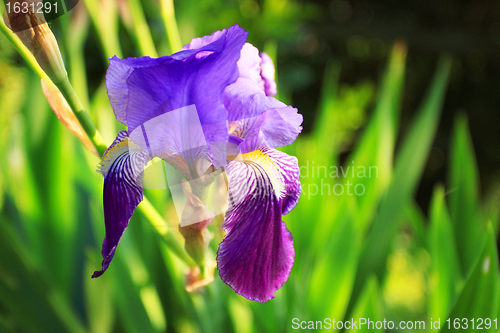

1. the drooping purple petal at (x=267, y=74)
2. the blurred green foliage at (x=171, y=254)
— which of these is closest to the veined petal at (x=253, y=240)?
the drooping purple petal at (x=267, y=74)

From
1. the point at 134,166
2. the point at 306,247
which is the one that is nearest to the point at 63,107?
the point at 134,166

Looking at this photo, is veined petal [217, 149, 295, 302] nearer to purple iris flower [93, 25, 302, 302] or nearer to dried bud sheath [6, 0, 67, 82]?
purple iris flower [93, 25, 302, 302]

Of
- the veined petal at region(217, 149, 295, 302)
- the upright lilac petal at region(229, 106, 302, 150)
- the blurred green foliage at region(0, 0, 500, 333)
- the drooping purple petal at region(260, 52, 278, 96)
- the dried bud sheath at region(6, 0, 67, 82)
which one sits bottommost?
the blurred green foliage at region(0, 0, 500, 333)

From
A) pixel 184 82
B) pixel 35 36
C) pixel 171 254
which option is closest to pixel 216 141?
pixel 184 82

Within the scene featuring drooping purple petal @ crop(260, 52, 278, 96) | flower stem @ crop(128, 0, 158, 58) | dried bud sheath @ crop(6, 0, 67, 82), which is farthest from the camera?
flower stem @ crop(128, 0, 158, 58)

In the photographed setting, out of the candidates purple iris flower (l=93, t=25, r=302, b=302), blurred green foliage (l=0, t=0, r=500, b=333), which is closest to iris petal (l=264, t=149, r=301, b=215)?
purple iris flower (l=93, t=25, r=302, b=302)

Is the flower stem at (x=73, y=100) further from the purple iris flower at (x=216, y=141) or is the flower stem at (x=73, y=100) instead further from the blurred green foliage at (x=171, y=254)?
the blurred green foliage at (x=171, y=254)

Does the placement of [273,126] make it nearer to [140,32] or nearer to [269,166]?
[269,166]
